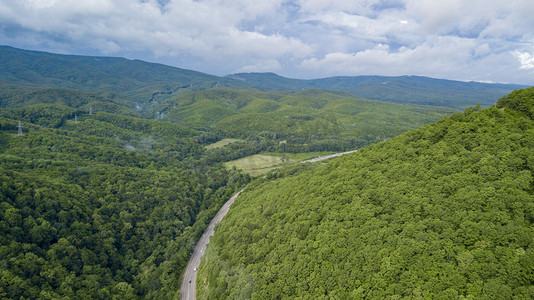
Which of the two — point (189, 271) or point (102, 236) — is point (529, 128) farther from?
point (102, 236)

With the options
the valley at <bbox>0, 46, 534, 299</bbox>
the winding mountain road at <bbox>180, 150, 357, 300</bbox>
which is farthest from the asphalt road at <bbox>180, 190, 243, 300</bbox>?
the valley at <bbox>0, 46, 534, 299</bbox>

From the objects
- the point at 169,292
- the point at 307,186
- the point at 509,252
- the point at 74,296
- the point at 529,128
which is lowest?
the point at 169,292

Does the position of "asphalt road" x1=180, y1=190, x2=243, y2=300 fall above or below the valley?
below

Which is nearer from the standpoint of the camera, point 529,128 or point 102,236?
point 529,128

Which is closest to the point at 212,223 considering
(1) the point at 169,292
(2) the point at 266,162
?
(1) the point at 169,292

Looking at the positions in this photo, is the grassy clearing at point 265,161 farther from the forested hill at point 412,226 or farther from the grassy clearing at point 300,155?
the forested hill at point 412,226

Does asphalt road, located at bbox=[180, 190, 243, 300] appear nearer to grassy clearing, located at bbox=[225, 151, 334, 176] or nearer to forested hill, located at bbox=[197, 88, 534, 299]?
forested hill, located at bbox=[197, 88, 534, 299]
